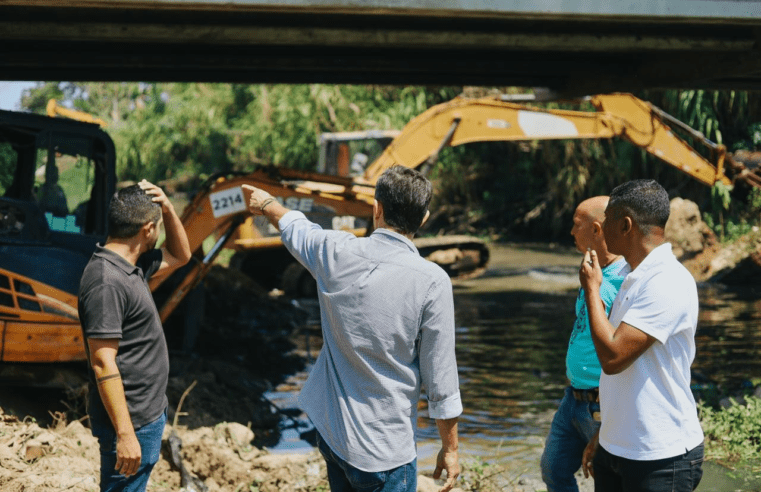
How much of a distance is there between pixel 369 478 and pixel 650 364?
1.04 m

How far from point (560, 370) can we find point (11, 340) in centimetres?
550

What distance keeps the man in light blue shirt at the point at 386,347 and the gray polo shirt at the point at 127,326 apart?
759 millimetres

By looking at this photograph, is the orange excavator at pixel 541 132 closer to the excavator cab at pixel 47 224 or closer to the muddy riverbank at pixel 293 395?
the muddy riverbank at pixel 293 395

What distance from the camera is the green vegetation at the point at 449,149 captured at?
21.1 m

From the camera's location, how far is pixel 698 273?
17.4 metres

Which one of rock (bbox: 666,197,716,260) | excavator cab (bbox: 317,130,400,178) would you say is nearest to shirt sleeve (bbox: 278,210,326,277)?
excavator cab (bbox: 317,130,400,178)

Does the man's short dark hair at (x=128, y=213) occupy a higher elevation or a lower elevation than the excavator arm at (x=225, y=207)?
higher

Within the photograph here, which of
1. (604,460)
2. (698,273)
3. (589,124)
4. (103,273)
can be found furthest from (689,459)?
(698,273)

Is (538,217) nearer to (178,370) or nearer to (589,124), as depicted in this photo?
(589,124)

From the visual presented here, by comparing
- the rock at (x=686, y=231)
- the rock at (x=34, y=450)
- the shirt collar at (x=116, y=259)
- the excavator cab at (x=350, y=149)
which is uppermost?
the shirt collar at (x=116, y=259)

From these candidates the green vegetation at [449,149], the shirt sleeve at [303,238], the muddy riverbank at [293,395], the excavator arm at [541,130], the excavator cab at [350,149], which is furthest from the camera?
the green vegetation at [449,149]

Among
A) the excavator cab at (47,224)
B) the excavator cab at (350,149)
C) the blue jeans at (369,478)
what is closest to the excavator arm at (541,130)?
the excavator cab at (47,224)

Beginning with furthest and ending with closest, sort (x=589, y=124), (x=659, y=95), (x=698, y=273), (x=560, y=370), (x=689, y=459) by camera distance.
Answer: (x=659, y=95) < (x=698, y=273) < (x=589, y=124) < (x=560, y=370) < (x=689, y=459)

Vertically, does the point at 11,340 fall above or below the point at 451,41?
below
